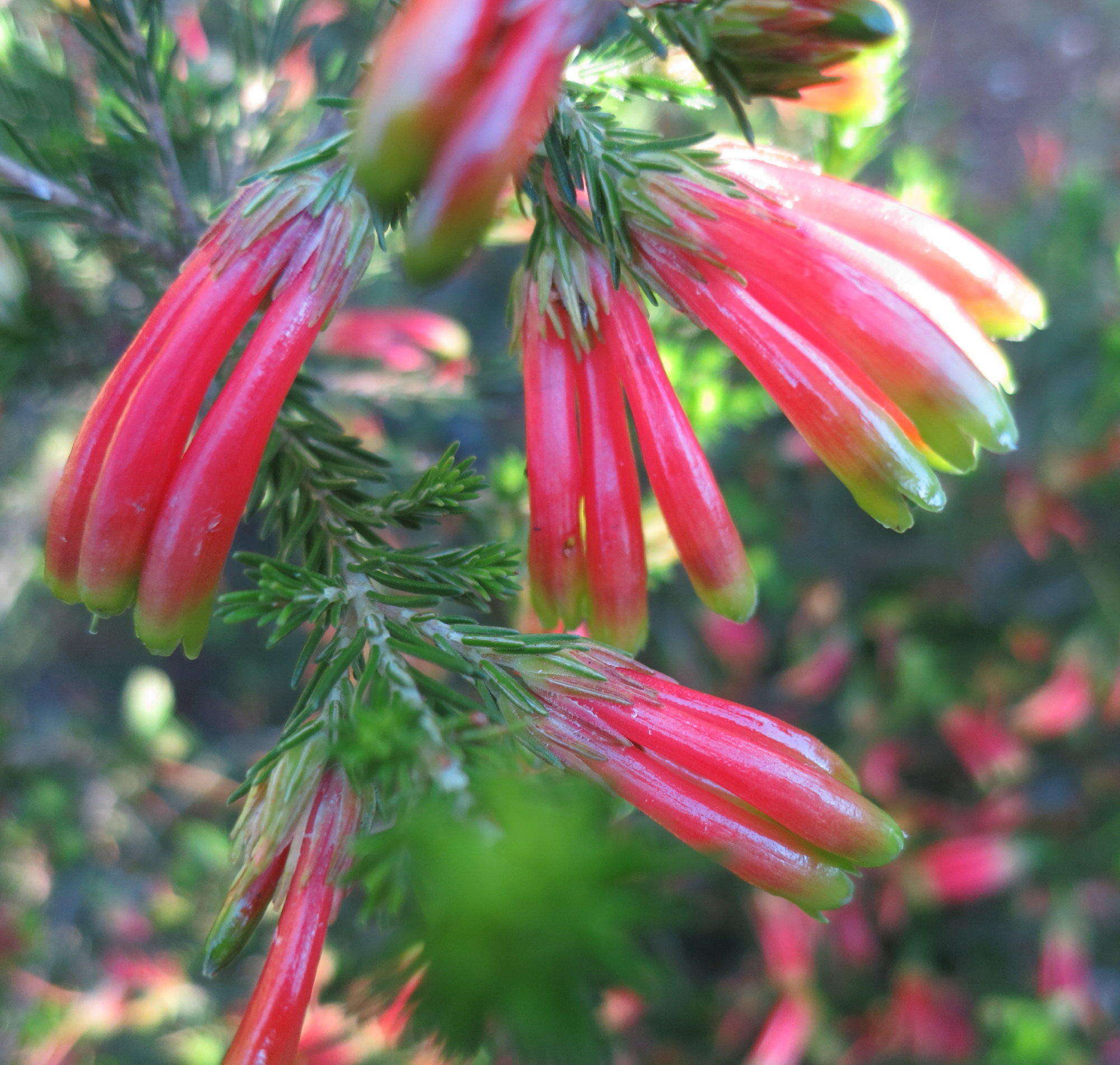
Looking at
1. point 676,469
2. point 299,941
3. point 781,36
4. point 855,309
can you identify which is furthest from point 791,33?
point 299,941

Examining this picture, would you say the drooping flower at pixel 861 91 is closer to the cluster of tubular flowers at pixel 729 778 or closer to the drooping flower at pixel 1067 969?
the cluster of tubular flowers at pixel 729 778

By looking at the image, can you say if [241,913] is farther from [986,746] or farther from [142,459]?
[986,746]

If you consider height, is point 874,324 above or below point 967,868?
above

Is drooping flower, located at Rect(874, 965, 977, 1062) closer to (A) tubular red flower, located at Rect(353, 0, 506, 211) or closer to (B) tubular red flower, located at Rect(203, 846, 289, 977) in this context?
(B) tubular red flower, located at Rect(203, 846, 289, 977)

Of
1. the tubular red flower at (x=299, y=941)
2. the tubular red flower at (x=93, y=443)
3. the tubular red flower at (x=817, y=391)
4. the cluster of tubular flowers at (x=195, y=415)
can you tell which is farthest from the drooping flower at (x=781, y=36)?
the tubular red flower at (x=299, y=941)

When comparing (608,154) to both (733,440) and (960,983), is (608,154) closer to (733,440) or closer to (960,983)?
(733,440)

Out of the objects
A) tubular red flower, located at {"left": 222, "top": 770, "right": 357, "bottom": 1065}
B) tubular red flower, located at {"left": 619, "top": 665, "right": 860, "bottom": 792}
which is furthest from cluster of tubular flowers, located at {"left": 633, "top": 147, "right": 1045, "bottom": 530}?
tubular red flower, located at {"left": 222, "top": 770, "right": 357, "bottom": 1065}
